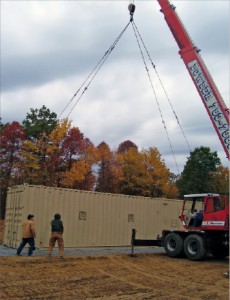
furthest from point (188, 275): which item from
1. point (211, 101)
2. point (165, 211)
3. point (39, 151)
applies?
point (39, 151)

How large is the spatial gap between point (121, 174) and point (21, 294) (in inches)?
1621

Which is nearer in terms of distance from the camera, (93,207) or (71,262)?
(71,262)

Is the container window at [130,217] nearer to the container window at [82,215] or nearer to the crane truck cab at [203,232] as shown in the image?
the container window at [82,215]

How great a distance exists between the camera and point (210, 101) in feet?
37.1

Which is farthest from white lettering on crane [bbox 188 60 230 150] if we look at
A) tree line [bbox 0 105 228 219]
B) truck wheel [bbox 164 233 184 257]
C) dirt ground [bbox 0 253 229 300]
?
tree line [bbox 0 105 228 219]

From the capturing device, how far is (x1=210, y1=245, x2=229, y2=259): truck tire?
1502 centimetres

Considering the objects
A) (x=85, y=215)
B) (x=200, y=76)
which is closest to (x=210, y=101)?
(x=200, y=76)

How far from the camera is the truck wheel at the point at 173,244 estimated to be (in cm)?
1474

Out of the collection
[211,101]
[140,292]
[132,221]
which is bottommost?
[140,292]

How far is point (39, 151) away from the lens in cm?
4006

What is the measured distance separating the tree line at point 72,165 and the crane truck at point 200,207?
24.4m

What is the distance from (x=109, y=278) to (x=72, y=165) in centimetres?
3276

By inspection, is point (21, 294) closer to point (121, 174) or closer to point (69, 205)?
point (69, 205)

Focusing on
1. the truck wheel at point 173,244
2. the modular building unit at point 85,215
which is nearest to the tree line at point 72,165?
the modular building unit at point 85,215
